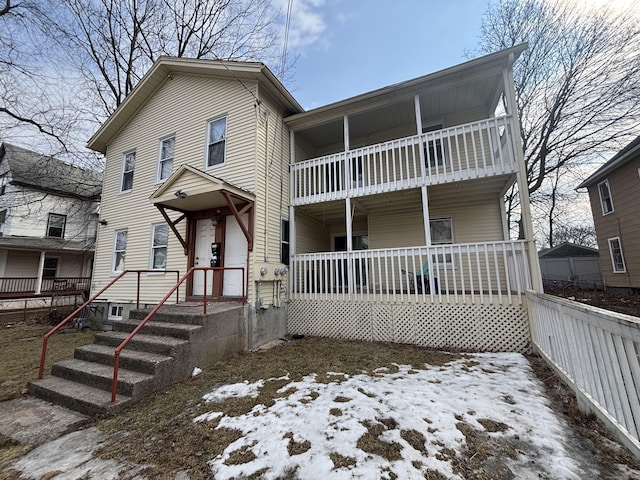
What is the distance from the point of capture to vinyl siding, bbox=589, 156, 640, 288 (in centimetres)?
1130

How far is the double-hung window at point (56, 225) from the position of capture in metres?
16.5

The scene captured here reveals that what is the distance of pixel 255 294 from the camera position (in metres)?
6.59

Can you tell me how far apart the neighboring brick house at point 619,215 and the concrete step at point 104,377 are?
16.9 m

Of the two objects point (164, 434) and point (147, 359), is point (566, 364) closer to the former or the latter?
point (164, 434)

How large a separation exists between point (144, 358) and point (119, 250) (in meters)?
6.84

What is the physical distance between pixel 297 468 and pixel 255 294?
14.9ft

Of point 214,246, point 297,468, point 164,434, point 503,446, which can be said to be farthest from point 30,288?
point 503,446

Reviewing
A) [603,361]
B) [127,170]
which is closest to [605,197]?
[603,361]

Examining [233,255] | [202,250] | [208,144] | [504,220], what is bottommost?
[233,255]

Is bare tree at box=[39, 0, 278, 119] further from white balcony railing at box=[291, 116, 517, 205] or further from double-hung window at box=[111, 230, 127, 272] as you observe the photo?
white balcony railing at box=[291, 116, 517, 205]

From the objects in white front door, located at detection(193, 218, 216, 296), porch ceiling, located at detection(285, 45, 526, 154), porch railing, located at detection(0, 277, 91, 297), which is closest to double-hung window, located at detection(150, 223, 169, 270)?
white front door, located at detection(193, 218, 216, 296)

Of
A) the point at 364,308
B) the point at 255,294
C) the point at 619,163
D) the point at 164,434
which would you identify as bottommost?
the point at 164,434

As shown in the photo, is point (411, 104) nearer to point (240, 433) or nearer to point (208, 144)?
point (208, 144)

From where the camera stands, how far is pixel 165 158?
9.10m
